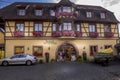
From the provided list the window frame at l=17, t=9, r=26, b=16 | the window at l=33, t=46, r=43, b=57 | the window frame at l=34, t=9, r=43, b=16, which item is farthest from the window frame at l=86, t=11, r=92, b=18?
the window frame at l=17, t=9, r=26, b=16

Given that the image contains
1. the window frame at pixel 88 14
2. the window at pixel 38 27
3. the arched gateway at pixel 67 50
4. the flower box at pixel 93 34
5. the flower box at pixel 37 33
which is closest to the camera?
the flower box at pixel 37 33

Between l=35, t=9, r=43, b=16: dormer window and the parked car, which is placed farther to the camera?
l=35, t=9, r=43, b=16: dormer window

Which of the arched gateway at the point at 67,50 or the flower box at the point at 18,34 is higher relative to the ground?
the flower box at the point at 18,34

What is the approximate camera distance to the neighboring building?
32.4 m

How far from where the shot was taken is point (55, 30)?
33906 millimetres

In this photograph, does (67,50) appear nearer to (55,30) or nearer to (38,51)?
(55,30)

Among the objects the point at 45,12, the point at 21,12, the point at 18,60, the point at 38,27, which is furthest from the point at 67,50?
the point at 18,60

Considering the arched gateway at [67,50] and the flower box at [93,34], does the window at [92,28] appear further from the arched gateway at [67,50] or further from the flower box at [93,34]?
the arched gateway at [67,50]

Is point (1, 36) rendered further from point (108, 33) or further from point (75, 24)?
point (108, 33)

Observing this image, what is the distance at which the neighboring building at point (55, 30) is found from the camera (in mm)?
32438

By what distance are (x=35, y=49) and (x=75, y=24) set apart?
7.56 metres

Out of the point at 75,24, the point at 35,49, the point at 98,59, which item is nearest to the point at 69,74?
the point at 98,59

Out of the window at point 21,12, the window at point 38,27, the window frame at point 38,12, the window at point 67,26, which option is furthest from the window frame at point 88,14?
the window at point 21,12

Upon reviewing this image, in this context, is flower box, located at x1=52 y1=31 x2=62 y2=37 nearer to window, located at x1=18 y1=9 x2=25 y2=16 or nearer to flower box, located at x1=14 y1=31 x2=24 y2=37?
flower box, located at x1=14 y1=31 x2=24 y2=37
